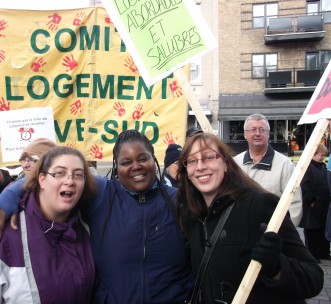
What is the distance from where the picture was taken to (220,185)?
6.75 ft

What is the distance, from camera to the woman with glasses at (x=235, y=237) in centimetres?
179

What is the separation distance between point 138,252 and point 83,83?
2.09m

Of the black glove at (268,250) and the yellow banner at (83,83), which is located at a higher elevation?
the yellow banner at (83,83)

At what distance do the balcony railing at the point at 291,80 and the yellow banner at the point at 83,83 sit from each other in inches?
722

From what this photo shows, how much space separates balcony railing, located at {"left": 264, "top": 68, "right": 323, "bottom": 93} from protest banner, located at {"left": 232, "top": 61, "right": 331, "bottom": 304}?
1948 centimetres

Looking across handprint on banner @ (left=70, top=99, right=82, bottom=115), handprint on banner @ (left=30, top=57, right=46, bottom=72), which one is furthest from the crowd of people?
handprint on banner @ (left=30, top=57, right=46, bottom=72)

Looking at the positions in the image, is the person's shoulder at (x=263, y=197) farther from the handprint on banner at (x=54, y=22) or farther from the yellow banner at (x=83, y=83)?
the handprint on banner at (x=54, y=22)

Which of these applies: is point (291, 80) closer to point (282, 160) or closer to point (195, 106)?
point (282, 160)

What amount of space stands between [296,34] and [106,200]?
67.5 ft

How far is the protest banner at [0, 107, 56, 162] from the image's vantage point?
3.51 m

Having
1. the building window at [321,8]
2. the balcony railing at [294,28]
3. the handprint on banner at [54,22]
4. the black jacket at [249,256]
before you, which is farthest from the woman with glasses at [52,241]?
the building window at [321,8]

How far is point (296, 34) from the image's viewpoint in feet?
67.3

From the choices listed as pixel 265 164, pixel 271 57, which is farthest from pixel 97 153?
pixel 271 57

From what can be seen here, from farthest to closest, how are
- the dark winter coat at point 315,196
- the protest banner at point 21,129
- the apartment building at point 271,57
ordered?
the apartment building at point 271,57 → the dark winter coat at point 315,196 → the protest banner at point 21,129
